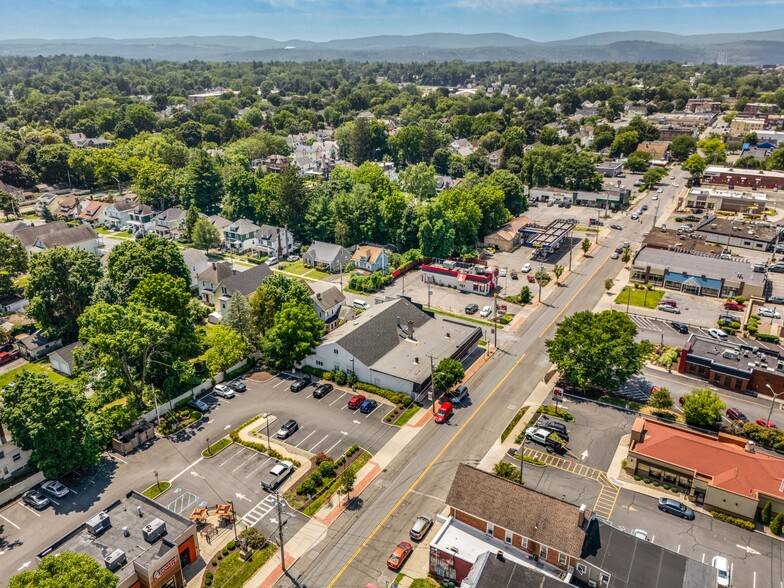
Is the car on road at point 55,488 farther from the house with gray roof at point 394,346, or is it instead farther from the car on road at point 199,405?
the house with gray roof at point 394,346

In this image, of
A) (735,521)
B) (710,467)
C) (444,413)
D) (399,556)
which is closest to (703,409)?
(710,467)

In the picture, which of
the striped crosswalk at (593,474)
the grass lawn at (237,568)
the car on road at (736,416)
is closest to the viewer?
the grass lawn at (237,568)

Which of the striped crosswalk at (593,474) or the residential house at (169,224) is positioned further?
the residential house at (169,224)

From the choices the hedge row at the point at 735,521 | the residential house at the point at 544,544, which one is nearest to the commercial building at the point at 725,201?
the hedge row at the point at 735,521

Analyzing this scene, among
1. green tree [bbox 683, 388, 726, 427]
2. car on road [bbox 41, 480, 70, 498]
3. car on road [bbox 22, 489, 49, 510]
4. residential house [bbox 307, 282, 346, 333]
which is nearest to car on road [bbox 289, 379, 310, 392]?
residential house [bbox 307, 282, 346, 333]

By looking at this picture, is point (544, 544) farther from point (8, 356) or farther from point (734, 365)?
point (8, 356)

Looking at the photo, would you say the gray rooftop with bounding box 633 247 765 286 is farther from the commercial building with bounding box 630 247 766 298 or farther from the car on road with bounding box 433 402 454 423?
the car on road with bounding box 433 402 454 423
